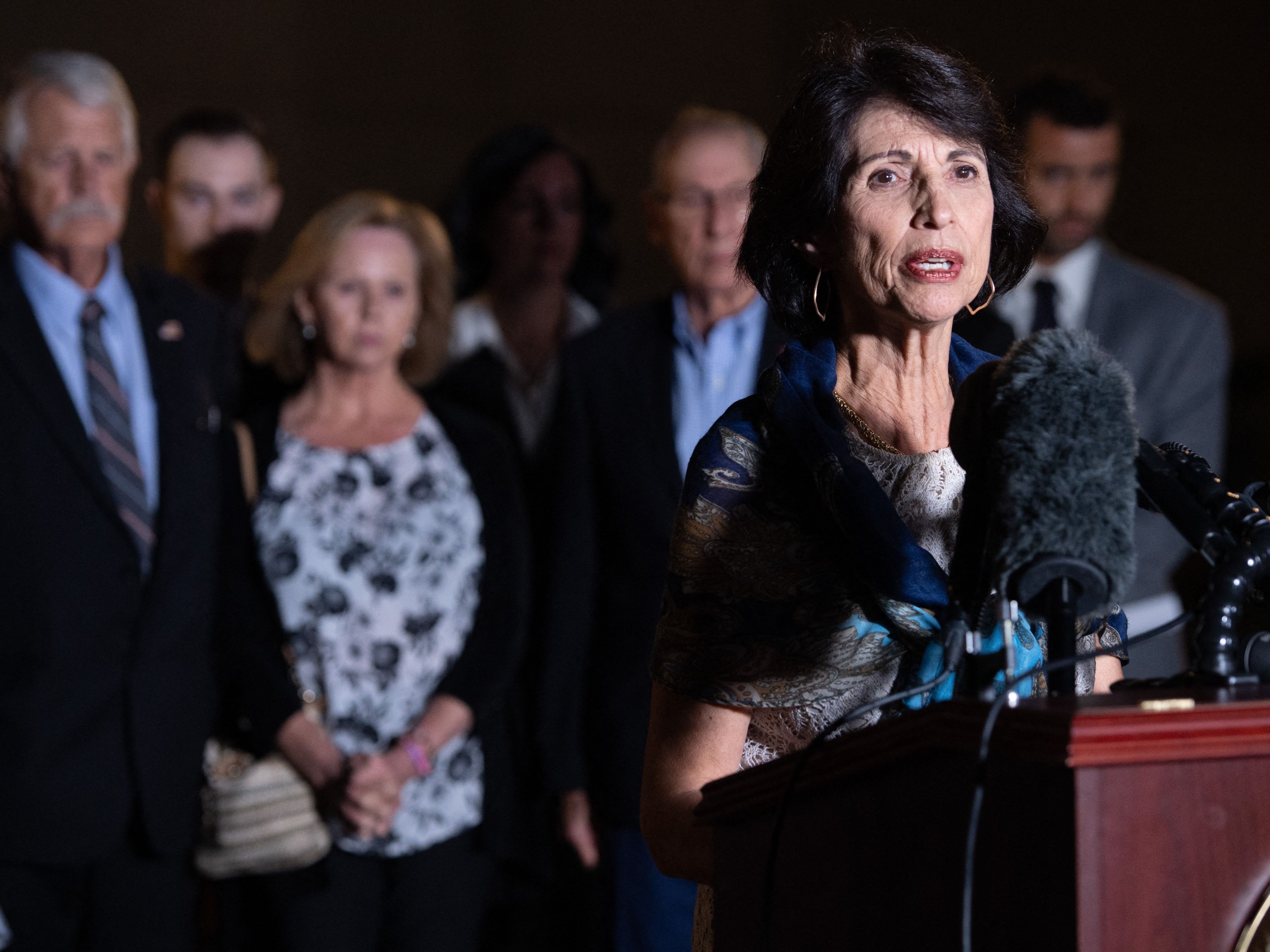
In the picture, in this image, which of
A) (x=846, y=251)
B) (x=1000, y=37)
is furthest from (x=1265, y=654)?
(x=1000, y=37)

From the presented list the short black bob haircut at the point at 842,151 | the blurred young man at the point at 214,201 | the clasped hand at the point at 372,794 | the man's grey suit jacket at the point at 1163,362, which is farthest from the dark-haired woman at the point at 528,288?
the short black bob haircut at the point at 842,151

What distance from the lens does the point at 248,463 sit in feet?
9.49

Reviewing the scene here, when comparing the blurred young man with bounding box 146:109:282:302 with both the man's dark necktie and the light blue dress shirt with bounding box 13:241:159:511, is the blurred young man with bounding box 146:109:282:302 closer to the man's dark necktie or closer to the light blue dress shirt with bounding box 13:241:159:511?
the light blue dress shirt with bounding box 13:241:159:511

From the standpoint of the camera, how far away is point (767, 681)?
4.63ft

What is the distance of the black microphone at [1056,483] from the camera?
0.90 meters

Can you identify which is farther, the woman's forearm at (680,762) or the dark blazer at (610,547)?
the dark blazer at (610,547)

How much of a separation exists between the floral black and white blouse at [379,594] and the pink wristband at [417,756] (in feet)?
0.17

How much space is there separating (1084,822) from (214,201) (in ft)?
11.0

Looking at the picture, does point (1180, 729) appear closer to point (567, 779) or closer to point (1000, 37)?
point (567, 779)

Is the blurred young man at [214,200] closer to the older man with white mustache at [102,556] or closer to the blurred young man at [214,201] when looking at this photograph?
the blurred young man at [214,201]

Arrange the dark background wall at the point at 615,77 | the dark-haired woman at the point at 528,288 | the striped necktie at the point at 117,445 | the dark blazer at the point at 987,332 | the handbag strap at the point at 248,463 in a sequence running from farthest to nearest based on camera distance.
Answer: the dark background wall at the point at 615,77
the dark-haired woman at the point at 528,288
the handbag strap at the point at 248,463
the dark blazer at the point at 987,332
the striped necktie at the point at 117,445

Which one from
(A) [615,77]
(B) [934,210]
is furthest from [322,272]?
(A) [615,77]

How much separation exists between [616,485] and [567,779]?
0.64 meters

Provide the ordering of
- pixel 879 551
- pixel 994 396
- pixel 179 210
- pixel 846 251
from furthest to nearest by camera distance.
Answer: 1. pixel 179 210
2. pixel 846 251
3. pixel 879 551
4. pixel 994 396
